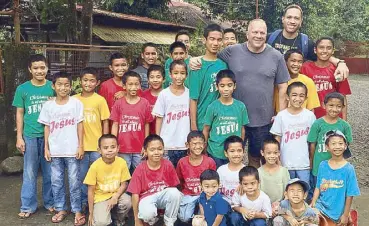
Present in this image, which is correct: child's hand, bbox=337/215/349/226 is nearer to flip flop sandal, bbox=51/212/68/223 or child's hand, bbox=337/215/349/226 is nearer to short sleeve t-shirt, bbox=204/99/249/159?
short sleeve t-shirt, bbox=204/99/249/159

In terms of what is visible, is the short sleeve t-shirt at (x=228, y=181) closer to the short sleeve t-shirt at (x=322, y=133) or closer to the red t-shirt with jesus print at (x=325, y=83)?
the short sleeve t-shirt at (x=322, y=133)

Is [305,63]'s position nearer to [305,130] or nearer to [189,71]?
[305,130]

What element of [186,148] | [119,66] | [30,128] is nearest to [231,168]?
[186,148]

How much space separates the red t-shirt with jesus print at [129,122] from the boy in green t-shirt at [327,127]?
1783mm

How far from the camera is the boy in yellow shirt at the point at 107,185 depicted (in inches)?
166

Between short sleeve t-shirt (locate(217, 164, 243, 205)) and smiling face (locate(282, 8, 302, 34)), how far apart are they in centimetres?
180

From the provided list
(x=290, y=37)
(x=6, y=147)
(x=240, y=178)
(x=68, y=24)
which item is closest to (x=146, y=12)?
(x=68, y=24)

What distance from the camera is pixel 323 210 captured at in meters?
4.00

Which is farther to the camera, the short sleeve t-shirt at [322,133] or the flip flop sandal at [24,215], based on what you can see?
the flip flop sandal at [24,215]

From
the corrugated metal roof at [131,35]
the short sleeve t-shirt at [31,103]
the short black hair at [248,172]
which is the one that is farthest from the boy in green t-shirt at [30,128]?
the corrugated metal roof at [131,35]

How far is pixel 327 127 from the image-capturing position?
4.19 m

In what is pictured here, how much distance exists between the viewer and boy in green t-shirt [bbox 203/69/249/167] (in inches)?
167

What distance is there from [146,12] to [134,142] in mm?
13109

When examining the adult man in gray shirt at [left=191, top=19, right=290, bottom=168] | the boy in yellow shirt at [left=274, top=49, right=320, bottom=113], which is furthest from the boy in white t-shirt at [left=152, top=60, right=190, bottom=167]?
the boy in yellow shirt at [left=274, top=49, right=320, bottom=113]
